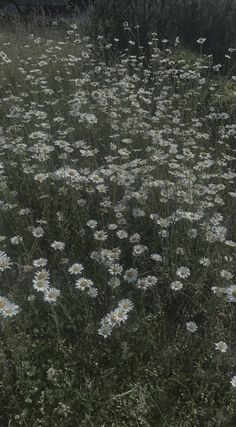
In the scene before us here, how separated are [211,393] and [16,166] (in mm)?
2143

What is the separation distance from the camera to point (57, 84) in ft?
17.7

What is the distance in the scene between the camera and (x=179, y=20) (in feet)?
22.2

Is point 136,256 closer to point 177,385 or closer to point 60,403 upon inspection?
point 177,385

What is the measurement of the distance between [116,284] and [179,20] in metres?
5.18

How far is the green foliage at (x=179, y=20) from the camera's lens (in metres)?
6.50

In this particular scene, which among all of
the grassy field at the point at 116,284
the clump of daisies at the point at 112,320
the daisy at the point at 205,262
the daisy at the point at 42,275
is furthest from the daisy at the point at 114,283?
the daisy at the point at 205,262

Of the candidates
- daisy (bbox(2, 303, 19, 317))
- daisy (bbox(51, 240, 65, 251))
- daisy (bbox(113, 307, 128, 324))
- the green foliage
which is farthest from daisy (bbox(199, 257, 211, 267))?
the green foliage

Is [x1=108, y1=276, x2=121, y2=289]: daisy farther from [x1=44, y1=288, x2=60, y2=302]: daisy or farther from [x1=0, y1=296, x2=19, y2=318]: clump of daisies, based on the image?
[x1=0, y1=296, x2=19, y2=318]: clump of daisies

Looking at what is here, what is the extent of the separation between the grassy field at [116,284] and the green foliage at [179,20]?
9.04ft

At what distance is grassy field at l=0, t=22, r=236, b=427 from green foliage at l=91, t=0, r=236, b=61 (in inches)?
108

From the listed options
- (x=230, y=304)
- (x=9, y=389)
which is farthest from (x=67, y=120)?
(x=9, y=389)

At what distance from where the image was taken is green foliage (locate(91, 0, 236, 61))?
6504mm

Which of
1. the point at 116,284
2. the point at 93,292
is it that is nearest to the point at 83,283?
the point at 93,292

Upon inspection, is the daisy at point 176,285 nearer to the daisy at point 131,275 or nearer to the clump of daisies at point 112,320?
the daisy at point 131,275
